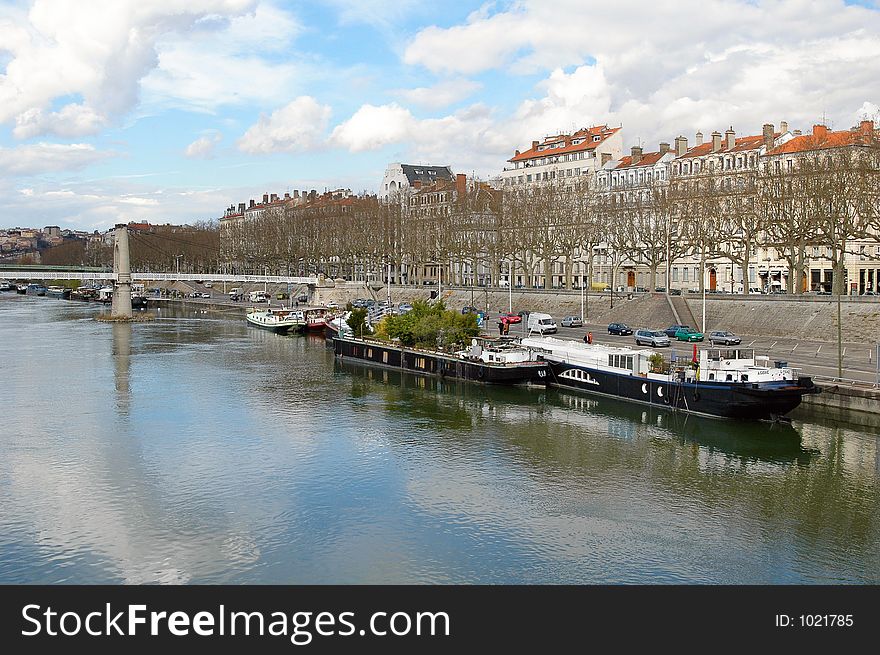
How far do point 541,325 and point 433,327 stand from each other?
380 inches

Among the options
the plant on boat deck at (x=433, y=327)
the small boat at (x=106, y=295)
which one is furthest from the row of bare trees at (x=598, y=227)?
the plant on boat deck at (x=433, y=327)

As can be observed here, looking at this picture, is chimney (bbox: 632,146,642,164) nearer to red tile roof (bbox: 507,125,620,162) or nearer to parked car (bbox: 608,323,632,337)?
red tile roof (bbox: 507,125,620,162)

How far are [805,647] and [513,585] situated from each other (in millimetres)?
4906

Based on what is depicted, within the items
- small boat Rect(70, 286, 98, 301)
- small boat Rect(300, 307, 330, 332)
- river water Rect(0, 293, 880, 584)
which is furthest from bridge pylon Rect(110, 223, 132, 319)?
river water Rect(0, 293, 880, 584)

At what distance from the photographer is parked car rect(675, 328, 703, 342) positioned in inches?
1795

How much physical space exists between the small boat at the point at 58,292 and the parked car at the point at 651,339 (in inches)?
3984

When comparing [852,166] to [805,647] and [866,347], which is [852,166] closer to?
[866,347]

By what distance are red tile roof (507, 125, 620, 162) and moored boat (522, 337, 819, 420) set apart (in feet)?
165

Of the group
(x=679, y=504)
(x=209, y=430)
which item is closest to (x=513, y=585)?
(x=679, y=504)

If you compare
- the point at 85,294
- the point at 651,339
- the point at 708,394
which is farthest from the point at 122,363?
the point at 85,294

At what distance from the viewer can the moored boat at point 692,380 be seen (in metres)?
29.6

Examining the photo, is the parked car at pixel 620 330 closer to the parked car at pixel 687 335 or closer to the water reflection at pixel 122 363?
the parked car at pixel 687 335

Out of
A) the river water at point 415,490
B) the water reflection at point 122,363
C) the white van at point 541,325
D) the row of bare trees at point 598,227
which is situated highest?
the row of bare trees at point 598,227

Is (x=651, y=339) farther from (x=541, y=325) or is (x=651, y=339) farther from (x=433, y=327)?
(x=433, y=327)
